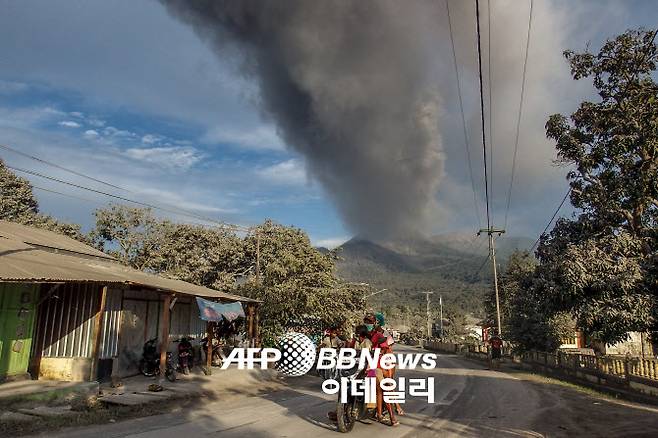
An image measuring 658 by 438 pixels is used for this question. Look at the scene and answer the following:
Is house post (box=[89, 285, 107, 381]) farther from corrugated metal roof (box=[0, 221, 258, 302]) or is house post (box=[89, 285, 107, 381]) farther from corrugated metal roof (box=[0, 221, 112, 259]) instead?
corrugated metal roof (box=[0, 221, 112, 259])

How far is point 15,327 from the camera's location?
12.9 m

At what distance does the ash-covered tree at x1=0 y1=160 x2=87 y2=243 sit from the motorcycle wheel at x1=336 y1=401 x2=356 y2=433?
3507 cm

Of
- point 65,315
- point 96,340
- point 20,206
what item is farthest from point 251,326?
point 20,206

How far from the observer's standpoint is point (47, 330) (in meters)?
14.0

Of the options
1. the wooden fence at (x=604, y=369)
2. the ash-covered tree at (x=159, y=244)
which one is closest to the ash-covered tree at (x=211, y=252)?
the ash-covered tree at (x=159, y=244)

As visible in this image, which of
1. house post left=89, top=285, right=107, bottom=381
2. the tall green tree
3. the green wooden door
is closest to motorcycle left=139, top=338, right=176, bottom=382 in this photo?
house post left=89, top=285, right=107, bottom=381

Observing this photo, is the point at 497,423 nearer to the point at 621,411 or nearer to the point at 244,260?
the point at 621,411

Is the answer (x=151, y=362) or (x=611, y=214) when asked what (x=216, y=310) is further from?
(x=611, y=214)

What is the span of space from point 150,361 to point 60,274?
563 centimetres

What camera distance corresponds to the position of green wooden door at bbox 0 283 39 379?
12492mm

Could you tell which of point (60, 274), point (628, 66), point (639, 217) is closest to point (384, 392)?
point (60, 274)

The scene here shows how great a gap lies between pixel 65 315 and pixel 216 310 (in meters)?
4.94

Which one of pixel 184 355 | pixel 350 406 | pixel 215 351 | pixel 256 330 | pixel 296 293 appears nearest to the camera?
pixel 350 406

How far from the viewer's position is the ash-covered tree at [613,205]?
16.3m
